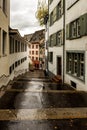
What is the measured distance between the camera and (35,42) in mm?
76000

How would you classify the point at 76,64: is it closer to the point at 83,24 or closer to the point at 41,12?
the point at 83,24

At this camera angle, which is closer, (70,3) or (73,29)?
(73,29)

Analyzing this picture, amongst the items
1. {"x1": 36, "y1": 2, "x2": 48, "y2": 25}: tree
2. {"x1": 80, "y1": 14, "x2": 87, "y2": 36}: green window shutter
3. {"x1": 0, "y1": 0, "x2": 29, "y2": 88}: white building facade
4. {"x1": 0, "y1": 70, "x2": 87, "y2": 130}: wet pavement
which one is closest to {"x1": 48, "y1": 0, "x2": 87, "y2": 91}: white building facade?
{"x1": 80, "y1": 14, "x2": 87, "y2": 36}: green window shutter

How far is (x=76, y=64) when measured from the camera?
17047 mm

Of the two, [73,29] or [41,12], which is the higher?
[41,12]

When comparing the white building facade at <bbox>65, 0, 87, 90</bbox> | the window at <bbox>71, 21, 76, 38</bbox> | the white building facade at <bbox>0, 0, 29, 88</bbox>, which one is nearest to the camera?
the white building facade at <bbox>65, 0, 87, 90</bbox>

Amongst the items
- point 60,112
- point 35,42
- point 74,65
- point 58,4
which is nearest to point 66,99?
point 60,112

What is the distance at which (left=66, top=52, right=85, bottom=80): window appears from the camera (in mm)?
15500

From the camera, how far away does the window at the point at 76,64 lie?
15500 mm

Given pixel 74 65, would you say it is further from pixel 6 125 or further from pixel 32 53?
pixel 32 53

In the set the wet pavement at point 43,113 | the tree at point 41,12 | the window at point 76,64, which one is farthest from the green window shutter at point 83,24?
the tree at point 41,12

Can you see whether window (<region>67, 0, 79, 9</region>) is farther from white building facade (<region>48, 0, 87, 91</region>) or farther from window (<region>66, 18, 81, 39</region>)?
window (<region>66, 18, 81, 39</region>)

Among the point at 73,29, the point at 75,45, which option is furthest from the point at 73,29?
the point at 75,45

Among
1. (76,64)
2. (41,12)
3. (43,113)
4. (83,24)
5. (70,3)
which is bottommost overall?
(43,113)
